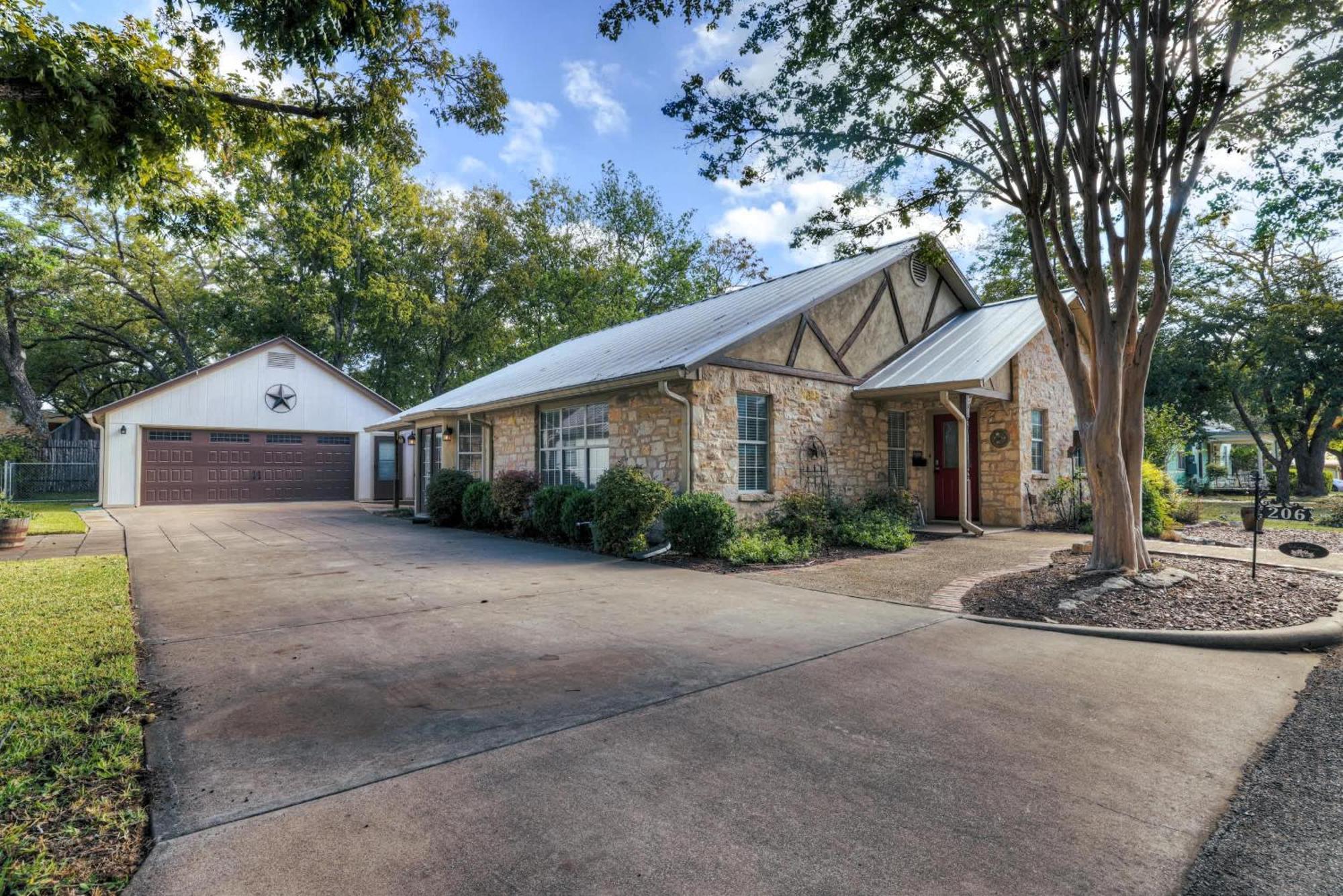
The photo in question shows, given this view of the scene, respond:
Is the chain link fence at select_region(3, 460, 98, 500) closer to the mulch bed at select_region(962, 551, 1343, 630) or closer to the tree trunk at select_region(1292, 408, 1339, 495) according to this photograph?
the mulch bed at select_region(962, 551, 1343, 630)

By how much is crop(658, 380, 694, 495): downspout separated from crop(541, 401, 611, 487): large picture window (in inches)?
83.2

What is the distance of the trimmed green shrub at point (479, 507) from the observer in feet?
44.2

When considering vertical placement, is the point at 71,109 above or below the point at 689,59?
below

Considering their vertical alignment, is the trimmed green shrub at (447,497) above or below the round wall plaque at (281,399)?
below

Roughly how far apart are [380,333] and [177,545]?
21.3 m

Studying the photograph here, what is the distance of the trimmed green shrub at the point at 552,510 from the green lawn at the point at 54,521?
800cm

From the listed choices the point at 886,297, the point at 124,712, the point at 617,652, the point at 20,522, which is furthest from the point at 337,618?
the point at 886,297

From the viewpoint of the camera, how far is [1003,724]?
3.45 m

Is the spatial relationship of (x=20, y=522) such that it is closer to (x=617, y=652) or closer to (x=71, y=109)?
(x=71, y=109)

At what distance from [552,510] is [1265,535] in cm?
1248

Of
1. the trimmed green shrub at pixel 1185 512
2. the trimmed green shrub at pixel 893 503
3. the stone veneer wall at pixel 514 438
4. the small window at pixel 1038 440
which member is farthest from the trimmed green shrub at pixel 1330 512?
the stone veneer wall at pixel 514 438

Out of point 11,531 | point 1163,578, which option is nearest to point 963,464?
point 1163,578

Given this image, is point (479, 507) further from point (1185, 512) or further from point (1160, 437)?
point (1160, 437)

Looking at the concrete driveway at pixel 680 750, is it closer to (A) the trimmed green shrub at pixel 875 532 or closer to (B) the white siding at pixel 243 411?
(A) the trimmed green shrub at pixel 875 532
